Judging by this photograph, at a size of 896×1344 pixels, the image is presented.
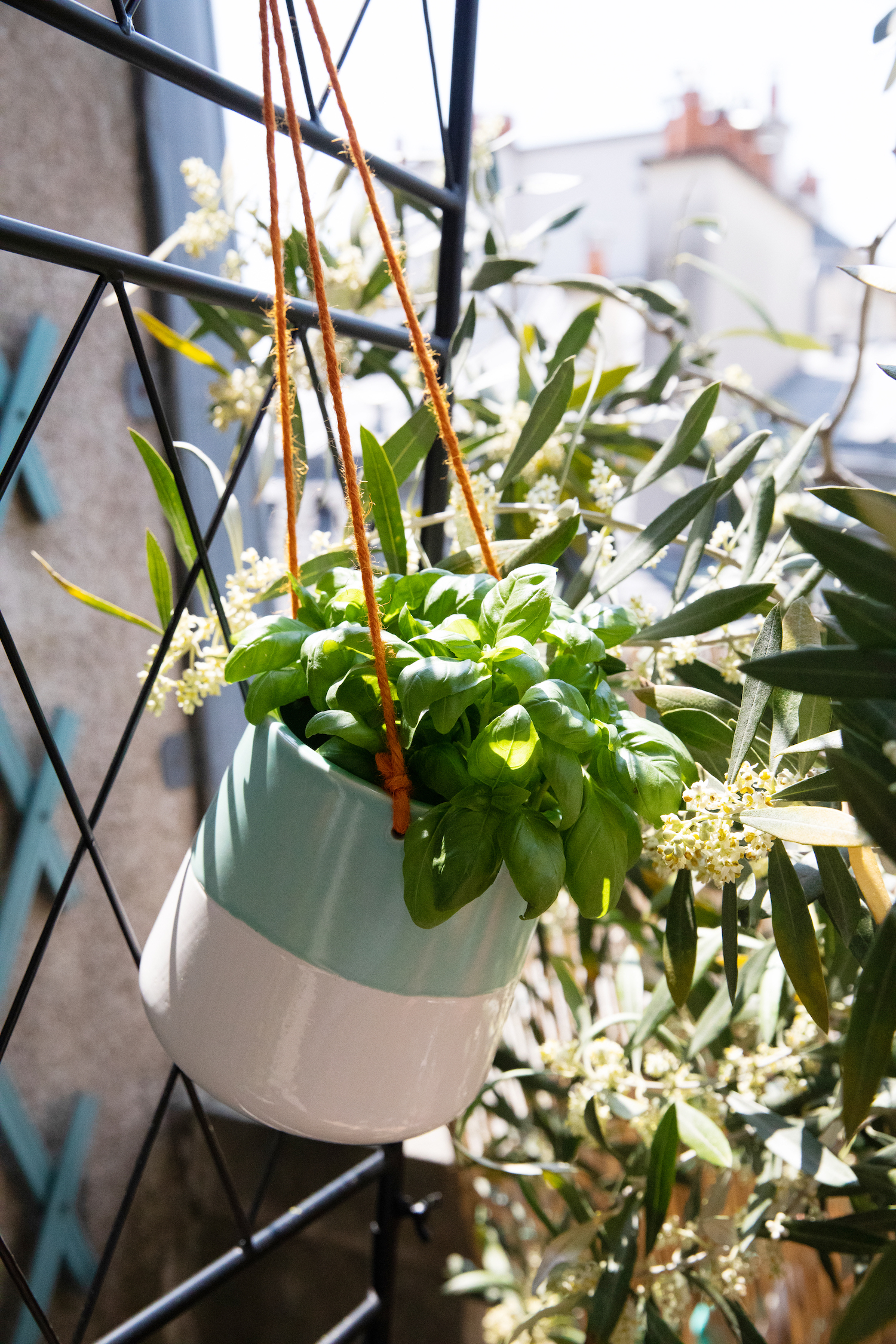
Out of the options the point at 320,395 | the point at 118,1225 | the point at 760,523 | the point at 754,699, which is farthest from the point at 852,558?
the point at 118,1225

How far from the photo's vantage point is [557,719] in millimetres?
328


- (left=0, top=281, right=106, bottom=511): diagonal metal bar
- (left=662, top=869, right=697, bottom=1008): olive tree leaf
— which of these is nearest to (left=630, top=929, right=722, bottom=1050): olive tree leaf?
(left=662, top=869, right=697, bottom=1008): olive tree leaf

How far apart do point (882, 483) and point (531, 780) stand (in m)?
1.20

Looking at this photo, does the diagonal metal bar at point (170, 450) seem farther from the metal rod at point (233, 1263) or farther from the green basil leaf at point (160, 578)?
the metal rod at point (233, 1263)

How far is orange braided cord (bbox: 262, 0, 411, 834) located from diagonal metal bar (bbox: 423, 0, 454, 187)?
0.63 ft

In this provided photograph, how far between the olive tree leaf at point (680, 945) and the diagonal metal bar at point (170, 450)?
0.27 meters

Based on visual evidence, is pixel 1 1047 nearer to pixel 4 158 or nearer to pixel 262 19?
pixel 262 19

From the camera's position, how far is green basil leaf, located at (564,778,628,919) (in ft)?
1.15

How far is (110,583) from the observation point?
34.6 inches

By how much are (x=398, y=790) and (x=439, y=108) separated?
1.40 feet

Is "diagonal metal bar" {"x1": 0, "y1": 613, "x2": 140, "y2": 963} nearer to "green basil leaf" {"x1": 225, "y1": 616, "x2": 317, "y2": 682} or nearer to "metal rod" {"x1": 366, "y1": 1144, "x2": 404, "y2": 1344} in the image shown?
"green basil leaf" {"x1": 225, "y1": 616, "x2": 317, "y2": 682}

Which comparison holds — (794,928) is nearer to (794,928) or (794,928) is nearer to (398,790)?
(794,928)

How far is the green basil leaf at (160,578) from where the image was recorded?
49 centimetres

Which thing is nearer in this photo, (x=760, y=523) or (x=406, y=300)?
(x=406, y=300)
